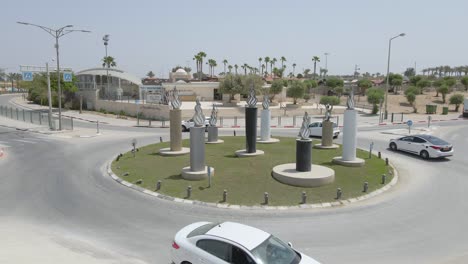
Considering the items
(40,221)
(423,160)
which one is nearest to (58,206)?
(40,221)

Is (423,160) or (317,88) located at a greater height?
(317,88)

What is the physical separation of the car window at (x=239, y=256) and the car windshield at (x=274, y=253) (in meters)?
0.15

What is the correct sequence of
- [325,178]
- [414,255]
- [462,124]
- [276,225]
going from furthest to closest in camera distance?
[462,124] → [325,178] → [276,225] → [414,255]

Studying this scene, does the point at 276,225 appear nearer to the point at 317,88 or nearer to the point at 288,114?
the point at 288,114

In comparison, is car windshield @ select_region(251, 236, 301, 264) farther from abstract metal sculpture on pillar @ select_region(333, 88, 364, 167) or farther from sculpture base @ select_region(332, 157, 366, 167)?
abstract metal sculpture on pillar @ select_region(333, 88, 364, 167)

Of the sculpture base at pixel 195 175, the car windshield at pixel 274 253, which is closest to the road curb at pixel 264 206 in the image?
the sculpture base at pixel 195 175

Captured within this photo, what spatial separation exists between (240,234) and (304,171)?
9.69 m

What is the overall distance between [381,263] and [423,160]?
15.1m

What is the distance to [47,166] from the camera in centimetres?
1980

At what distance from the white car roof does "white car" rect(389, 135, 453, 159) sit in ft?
58.9

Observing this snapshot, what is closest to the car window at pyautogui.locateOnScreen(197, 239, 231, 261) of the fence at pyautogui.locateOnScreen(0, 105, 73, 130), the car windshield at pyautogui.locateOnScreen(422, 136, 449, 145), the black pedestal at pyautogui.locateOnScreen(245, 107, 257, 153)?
the black pedestal at pyautogui.locateOnScreen(245, 107, 257, 153)

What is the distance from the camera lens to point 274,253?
7.43 metres

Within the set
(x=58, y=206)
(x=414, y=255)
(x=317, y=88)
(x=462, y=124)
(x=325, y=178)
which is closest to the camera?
(x=414, y=255)

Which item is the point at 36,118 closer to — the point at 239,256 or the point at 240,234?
the point at 240,234
